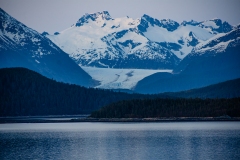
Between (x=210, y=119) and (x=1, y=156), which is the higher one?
(x=210, y=119)

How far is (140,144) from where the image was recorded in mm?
115562

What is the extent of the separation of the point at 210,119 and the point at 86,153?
95.7 m

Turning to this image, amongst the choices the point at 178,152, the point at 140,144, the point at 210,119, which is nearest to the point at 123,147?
the point at 140,144

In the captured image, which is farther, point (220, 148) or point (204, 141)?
point (204, 141)

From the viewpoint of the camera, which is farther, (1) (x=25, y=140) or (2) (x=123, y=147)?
(1) (x=25, y=140)

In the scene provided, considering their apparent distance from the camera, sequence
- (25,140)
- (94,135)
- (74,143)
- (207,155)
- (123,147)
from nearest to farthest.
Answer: (207,155) → (123,147) → (74,143) → (25,140) → (94,135)

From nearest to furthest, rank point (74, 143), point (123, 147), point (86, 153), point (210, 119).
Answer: point (86, 153) < point (123, 147) < point (74, 143) < point (210, 119)

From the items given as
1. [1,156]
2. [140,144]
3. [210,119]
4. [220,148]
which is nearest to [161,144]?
[140,144]

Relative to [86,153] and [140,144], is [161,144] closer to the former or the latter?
[140,144]

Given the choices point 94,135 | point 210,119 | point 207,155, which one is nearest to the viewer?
point 207,155

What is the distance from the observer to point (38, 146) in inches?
4574

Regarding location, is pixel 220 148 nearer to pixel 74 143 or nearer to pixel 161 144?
pixel 161 144

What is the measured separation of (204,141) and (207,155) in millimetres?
20548

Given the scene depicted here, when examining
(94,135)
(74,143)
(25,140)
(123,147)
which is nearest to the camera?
(123,147)
